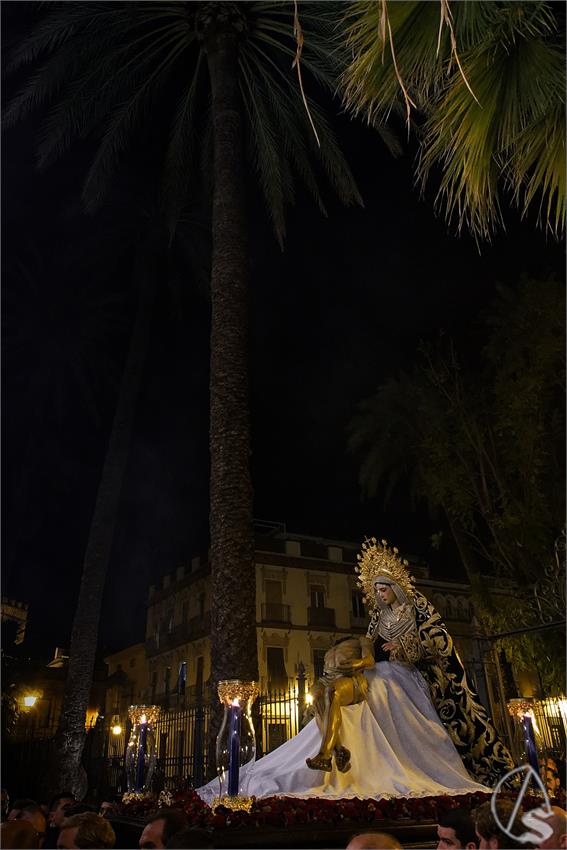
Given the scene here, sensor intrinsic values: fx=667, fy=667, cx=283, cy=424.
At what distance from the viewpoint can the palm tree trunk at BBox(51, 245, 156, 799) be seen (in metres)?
13.1

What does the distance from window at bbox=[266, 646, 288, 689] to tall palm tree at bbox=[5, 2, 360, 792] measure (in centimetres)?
1759


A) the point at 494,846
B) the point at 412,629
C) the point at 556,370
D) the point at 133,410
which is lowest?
the point at 494,846

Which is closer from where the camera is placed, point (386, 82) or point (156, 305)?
point (386, 82)

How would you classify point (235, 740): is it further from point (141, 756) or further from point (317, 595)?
point (317, 595)

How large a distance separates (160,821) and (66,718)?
1129cm

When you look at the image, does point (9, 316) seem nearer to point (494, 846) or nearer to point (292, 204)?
point (292, 204)

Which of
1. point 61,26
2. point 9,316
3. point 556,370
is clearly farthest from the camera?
point 9,316

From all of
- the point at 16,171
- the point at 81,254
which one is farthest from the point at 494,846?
the point at 81,254

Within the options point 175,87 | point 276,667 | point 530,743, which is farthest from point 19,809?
point 276,667

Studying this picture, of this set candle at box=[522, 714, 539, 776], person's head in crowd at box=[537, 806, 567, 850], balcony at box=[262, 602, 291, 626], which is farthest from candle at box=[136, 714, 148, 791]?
balcony at box=[262, 602, 291, 626]

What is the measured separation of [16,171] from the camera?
1434cm

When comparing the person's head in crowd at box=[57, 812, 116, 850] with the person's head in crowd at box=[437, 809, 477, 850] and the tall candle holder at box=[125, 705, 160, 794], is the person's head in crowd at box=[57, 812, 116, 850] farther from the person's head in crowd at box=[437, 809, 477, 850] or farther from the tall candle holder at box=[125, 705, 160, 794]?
the tall candle holder at box=[125, 705, 160, 794]

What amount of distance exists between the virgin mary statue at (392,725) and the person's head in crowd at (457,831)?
1.73 metres

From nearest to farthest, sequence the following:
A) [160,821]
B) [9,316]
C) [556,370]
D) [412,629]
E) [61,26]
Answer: [160,821]
[412,629]
[61,26]
[556,370]
[9,316]
